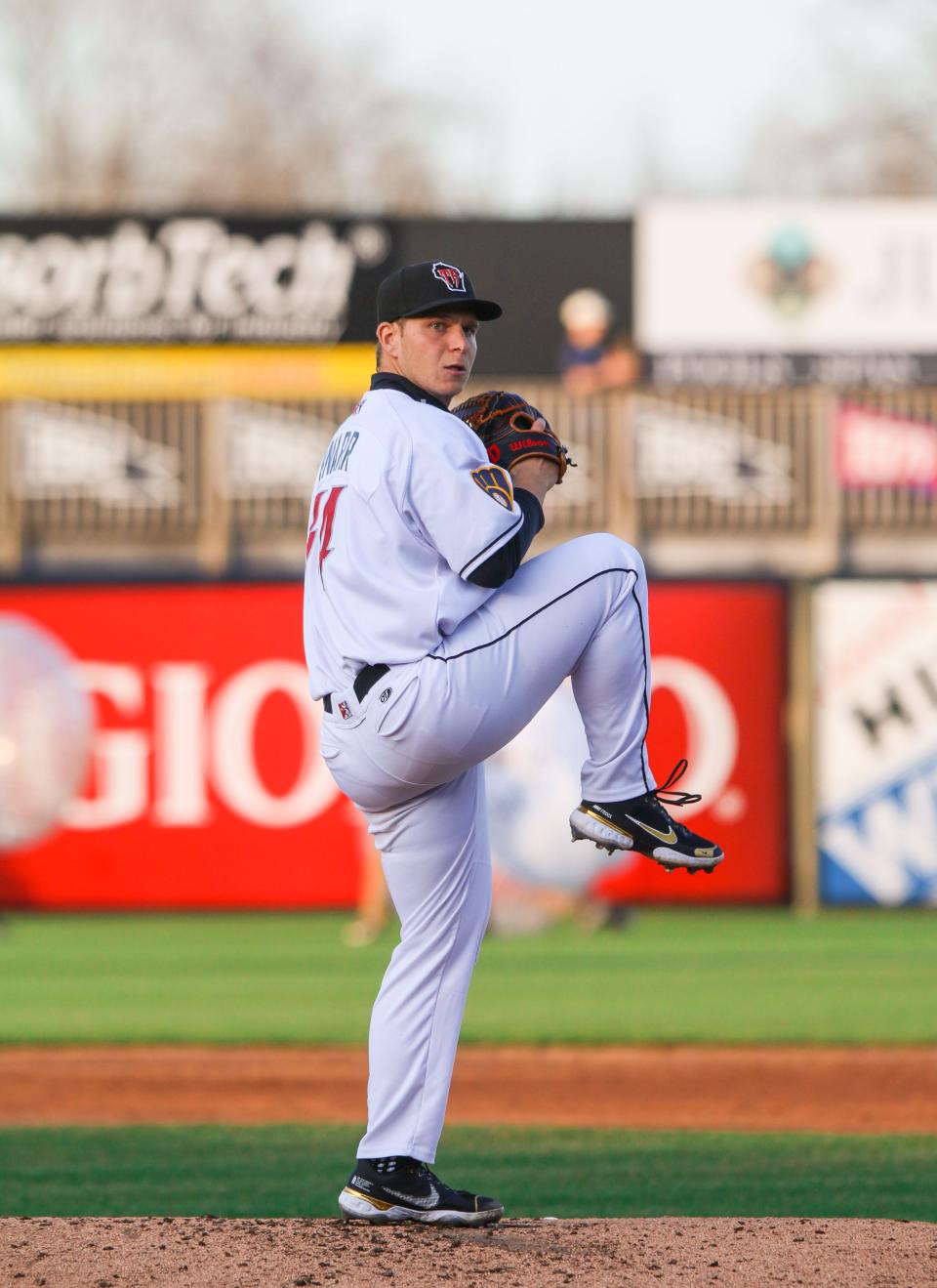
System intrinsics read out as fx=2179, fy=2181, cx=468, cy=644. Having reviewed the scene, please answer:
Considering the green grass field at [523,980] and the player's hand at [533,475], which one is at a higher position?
the player's hand at [533,475]

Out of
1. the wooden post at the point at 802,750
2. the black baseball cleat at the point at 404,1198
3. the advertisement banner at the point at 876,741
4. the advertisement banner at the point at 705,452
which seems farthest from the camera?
the advertisement banner at the point at 705,452

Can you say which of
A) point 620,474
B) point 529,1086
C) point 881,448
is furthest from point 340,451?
point 881,448

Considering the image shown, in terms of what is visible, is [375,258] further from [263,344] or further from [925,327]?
[925,327]

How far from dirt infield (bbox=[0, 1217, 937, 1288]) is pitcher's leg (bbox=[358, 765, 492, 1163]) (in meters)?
0.23

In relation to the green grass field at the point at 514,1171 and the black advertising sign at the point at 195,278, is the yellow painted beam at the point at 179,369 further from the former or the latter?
the green grass field at the point at 514,1171

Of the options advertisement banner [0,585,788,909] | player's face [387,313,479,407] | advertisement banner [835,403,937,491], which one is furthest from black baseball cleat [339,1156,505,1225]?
advertisement banner [835,403,937,491]

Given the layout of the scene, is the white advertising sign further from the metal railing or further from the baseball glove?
the baseball glove

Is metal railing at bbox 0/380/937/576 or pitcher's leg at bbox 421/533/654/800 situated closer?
pitcher's leg at bbox 421/533/654/800

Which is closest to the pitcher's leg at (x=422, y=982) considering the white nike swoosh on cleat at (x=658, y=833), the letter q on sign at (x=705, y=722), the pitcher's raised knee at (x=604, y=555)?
the white nike swoosh on cleat at (x=658, y=833)

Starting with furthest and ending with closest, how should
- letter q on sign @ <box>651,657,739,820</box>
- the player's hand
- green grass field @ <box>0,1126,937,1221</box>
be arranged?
letter q on sign @ <box>651,657,739,820</box> < green grass field @ <box>0,1126,937,1221</box> < the player's hand

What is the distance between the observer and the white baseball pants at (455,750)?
4.32 metres

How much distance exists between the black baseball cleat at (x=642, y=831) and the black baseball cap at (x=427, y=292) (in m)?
1.03

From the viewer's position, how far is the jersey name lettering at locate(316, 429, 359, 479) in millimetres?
4500

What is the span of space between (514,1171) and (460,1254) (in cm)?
227
